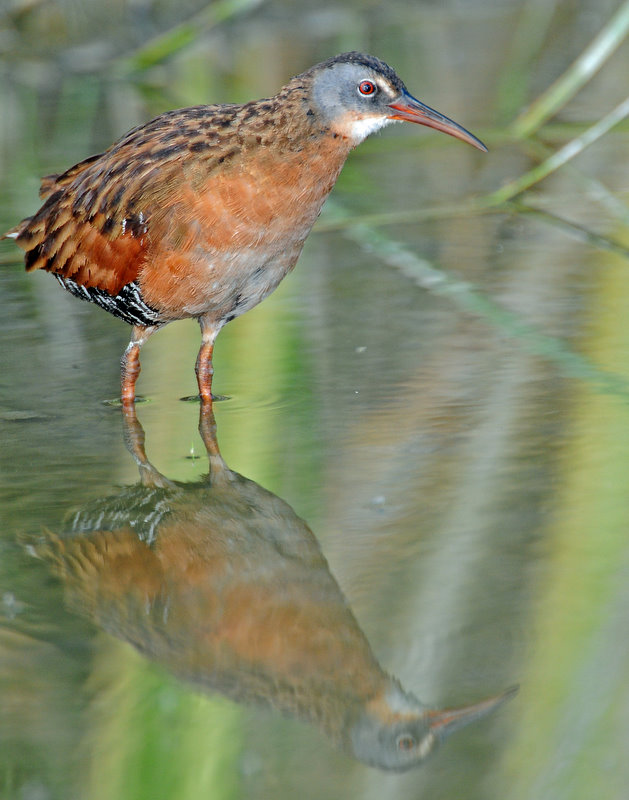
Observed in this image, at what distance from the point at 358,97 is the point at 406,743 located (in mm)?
2548

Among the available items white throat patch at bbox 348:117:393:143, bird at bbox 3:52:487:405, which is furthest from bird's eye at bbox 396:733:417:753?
white throat patch at bbox 348:117:393:143

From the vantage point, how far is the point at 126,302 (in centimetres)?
486

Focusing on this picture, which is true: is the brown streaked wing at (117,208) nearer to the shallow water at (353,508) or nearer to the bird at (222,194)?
the bird at (222,194)

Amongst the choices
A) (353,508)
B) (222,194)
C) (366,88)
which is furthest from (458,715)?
(366,88)

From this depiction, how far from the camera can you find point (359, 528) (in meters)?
3.82

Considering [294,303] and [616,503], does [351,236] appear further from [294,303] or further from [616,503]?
[616,503]

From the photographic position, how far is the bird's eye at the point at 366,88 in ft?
15.2

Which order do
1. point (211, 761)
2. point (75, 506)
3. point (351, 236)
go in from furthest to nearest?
point (351, 236) < point (75, 506) < point (211, 761)

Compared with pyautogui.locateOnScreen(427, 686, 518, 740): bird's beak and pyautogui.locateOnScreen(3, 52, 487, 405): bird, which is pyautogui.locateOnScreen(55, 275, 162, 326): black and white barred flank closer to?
pyautogui.locateOnScreen(3, 52, 487, 405): bird

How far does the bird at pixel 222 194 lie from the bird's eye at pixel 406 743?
217 cm

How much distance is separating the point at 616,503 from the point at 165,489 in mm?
1413

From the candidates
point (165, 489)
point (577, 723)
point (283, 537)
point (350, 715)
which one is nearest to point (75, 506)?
point (165, 489)

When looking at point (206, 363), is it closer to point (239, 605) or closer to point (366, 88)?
point (366, 88)

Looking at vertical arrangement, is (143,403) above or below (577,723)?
below
